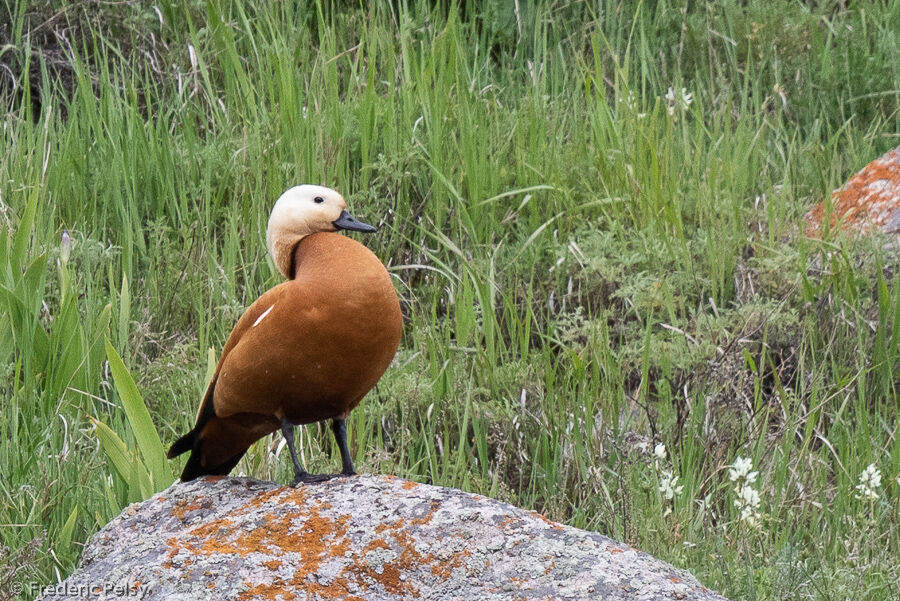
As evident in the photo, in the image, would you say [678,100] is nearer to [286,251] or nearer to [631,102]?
[631,102]

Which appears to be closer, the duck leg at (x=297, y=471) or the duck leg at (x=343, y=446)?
the duck leg at (x=297, y=471)

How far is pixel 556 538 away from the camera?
2041mm

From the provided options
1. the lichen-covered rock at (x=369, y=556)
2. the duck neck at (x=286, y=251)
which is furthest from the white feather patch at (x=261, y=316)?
the lichen-covered rock at (x=369, y=556)

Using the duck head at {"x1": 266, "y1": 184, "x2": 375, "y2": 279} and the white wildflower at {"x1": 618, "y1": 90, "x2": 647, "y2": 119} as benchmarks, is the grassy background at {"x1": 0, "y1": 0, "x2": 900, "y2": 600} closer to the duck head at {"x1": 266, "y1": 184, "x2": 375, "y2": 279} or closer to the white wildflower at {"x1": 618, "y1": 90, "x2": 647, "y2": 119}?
the white wildflower at {"x1": 618, "y1": 90, "x2": 647, "y2": 119}

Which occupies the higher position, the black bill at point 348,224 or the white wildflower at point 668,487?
the black bill at point 348,224

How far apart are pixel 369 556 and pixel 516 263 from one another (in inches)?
83.5

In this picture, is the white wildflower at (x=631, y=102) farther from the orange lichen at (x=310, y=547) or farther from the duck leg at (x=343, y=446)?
the orange lichen at (x=310, y=547)

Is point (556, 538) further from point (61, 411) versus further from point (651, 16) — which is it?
point (651, 16)

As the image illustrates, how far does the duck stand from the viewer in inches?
86.5

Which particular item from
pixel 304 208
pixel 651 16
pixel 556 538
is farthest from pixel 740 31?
pixel 556 538

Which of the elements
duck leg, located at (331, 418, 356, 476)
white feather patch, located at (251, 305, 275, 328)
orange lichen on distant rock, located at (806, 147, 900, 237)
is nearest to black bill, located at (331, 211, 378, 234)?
white feather patch, located at (251, 305, 275, 328)

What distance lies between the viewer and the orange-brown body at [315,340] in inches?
86.3

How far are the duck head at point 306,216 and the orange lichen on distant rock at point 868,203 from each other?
2379 millimetres

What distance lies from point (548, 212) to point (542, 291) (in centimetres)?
37
